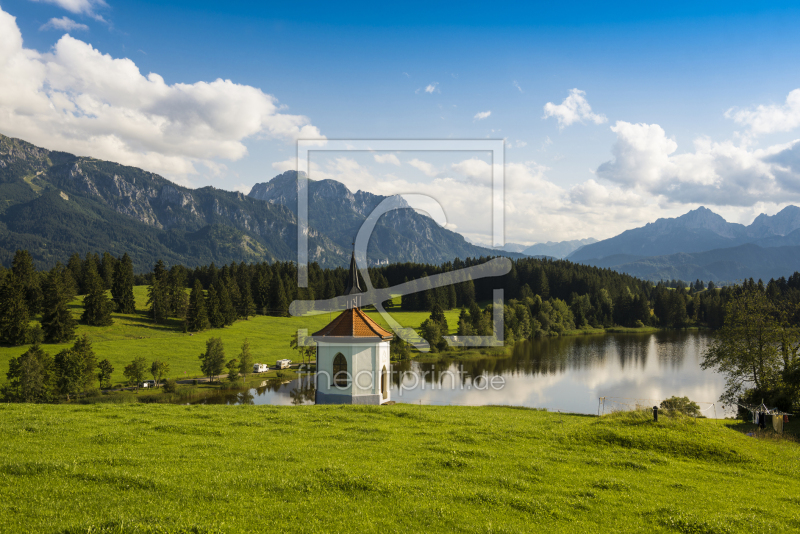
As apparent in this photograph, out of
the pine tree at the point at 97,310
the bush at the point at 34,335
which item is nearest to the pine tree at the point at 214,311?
the pine tree at the point at 97,310

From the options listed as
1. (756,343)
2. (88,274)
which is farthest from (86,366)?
(756,343)

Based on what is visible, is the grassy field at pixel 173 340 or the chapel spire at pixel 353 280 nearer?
the chapel spire at pixel 353 280

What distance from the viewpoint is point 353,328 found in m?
25.7

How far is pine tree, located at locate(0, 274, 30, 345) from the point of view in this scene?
63344 millimetres

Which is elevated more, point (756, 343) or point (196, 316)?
point (756, 343)

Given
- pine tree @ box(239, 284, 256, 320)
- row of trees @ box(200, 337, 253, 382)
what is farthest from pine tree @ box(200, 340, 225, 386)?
pine tree @ box(239, 284, 256, 320)

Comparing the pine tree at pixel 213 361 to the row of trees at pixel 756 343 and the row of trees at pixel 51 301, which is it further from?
the row of trees at pixel 756 343

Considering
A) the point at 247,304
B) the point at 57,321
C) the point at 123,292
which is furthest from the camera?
the point at 247,304

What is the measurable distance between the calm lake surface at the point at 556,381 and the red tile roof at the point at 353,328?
22983 millimetres

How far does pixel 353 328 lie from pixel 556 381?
42.7 m

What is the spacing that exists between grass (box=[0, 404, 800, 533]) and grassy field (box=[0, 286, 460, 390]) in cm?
5248

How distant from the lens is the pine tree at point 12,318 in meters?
63.3

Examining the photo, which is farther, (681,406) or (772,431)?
(681,406)

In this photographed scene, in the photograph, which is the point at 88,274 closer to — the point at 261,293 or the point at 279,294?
the point at 261,293
